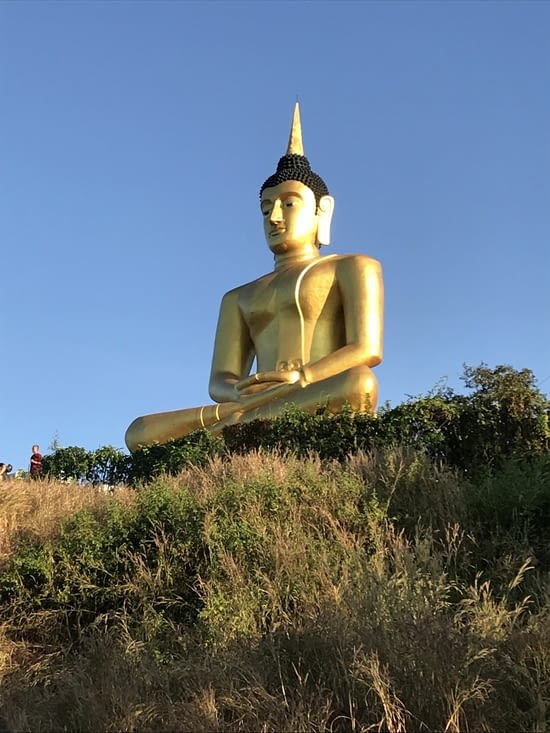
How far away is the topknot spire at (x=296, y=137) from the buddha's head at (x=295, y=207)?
643 mm

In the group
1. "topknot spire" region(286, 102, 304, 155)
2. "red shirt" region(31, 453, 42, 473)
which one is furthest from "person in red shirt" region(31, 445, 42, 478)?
"topknot spire" region(286, 102, 304, 155)

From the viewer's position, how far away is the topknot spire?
13623 millimetres

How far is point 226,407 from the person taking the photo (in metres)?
10.8

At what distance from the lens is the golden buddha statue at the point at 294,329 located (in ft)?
33.8

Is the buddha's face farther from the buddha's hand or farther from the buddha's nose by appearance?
the buddha's hand

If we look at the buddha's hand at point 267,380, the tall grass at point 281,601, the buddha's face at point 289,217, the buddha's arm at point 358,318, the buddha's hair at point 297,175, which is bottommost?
the tall grass at point 281,601

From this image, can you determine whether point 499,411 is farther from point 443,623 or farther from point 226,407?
point 443,623

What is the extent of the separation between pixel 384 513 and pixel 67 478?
558 cm

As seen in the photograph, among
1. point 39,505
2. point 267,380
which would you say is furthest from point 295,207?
point 39,505

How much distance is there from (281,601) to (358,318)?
276 inches

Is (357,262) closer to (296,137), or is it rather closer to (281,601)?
(296,137)

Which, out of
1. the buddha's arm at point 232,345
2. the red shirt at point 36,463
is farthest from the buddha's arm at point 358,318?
the red shirt at point 36,463

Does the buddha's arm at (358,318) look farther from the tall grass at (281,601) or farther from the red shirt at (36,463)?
the tall grass at (281,601)

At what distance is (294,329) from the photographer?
37.8 feet
